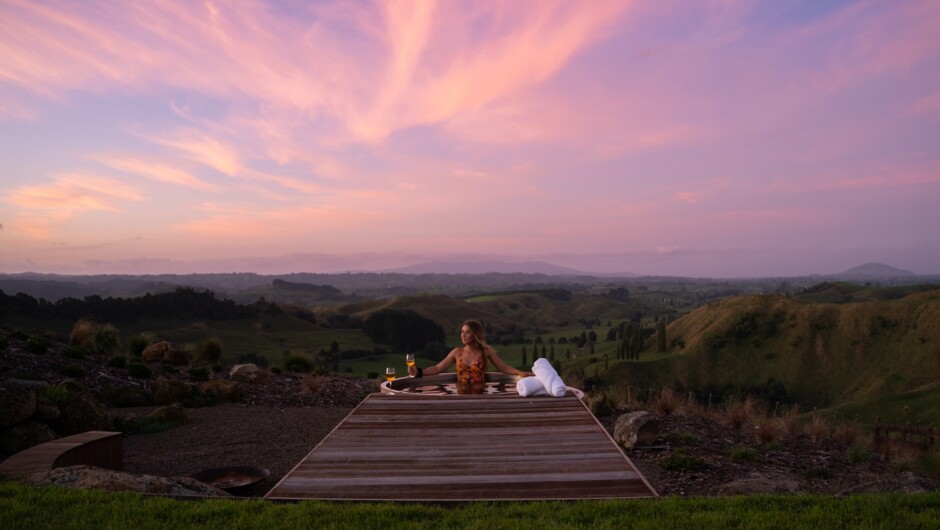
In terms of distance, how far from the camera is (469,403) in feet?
20.2

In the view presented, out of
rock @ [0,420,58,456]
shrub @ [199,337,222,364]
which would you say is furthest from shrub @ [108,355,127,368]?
rock @ [0,420,58,456]

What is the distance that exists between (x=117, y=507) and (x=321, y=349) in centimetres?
6474

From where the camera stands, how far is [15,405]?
24.6 feet

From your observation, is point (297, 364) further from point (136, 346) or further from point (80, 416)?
point (80, 416)

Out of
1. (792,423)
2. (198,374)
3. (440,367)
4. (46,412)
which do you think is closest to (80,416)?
(46,412)

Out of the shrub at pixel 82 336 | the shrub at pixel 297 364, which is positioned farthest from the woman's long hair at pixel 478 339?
the shrub at pixel 82 336

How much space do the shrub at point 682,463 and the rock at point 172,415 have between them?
875 cm

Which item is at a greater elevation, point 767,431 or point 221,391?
point 221,391

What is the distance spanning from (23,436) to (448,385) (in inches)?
222

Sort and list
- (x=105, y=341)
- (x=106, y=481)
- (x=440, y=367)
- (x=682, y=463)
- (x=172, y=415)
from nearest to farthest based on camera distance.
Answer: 1. (x=106, y=481)
2. (x=682, y=463)
3. (x=440, y=367)
4. (x=172, y=415)
5. (x=105, y=341)

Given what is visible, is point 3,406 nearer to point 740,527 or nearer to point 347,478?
point 347,478

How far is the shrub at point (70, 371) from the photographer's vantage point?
12844mm

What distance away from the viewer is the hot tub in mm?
7816

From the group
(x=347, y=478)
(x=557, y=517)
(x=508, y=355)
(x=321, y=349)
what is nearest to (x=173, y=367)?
(x=347, y=478)
